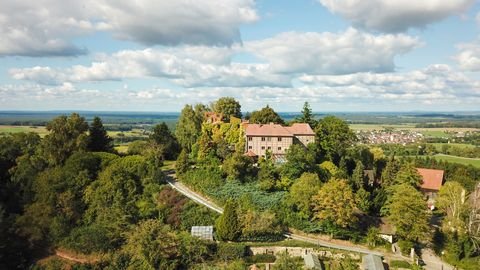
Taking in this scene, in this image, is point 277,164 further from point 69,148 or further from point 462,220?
point 69,148

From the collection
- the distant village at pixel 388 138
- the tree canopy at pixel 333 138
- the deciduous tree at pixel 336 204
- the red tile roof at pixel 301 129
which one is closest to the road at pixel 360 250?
the deciduous tree at pixel 336 204

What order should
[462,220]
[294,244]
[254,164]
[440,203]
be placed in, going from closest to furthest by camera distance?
1. [294,244]
2. [462,220]
3. [440,203]
4. [254,164]

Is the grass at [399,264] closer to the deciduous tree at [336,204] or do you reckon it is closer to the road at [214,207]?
the road at [214,207]

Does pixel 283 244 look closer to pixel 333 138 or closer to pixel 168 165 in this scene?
pixel 333 138

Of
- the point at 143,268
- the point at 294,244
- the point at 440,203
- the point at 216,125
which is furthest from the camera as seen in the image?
the point at 216,125

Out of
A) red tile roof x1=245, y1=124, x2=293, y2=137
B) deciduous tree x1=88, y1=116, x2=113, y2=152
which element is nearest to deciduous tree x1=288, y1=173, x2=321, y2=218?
red tile roof x1=245, y1=124, x2=293, y2=137

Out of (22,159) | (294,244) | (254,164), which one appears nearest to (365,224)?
(294,244)

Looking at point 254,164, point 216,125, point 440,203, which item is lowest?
point 440,203

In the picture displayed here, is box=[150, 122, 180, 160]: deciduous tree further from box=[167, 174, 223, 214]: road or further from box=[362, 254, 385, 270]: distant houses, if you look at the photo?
box=[362, 254, 385, 270]: distant houses
